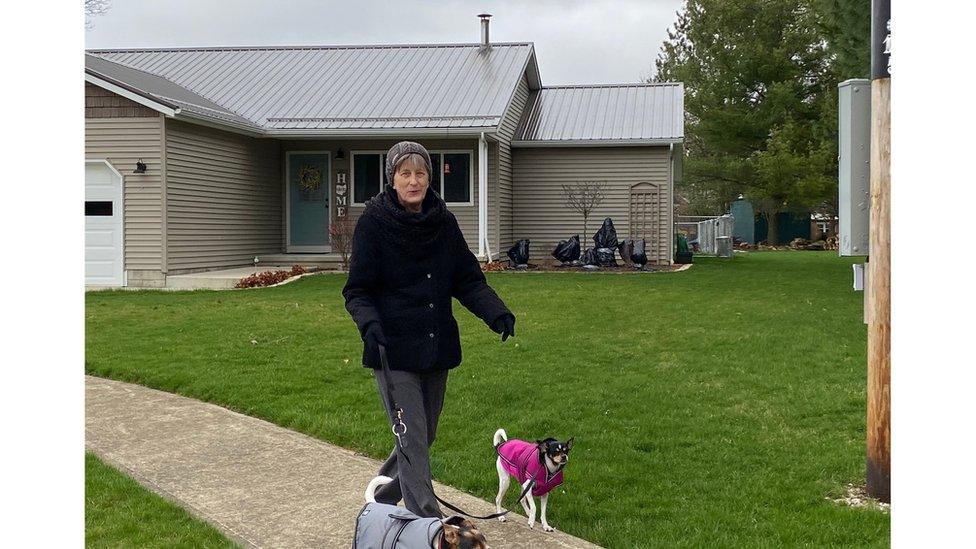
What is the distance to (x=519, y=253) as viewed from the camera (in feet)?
68.1

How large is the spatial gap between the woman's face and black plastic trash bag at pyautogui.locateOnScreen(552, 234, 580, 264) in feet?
55.0

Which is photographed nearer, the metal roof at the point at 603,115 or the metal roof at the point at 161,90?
the metal roof at the point at 161,90

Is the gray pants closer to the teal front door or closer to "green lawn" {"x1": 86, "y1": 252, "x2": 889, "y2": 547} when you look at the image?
"green lawn" {"x1": 86, "y1": 252, "x2": 889, "y2": 547}

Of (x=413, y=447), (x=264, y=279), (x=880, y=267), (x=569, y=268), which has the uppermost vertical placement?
(x=880, y=267)

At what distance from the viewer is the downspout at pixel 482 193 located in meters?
19.3

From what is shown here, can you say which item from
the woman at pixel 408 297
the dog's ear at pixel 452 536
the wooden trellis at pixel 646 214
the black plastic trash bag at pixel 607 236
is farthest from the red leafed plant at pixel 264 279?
the dog's ear at pixel 452 536

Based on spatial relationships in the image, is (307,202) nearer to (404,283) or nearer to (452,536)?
(404,283)

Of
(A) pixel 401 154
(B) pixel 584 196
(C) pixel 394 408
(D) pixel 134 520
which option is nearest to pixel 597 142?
(B) pixel 584 196

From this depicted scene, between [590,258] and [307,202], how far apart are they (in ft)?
21.9

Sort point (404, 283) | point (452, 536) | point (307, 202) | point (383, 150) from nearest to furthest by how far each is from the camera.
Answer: point (452, 536) → point (404, 283) → point (383, 150) → point (307, 202)

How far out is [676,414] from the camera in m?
6.89

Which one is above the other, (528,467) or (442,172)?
(442,172)

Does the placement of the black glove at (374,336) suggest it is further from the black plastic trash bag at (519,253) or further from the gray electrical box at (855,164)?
the black plastic trash bag at (519,253)

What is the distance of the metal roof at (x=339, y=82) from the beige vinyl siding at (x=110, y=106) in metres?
1.03
